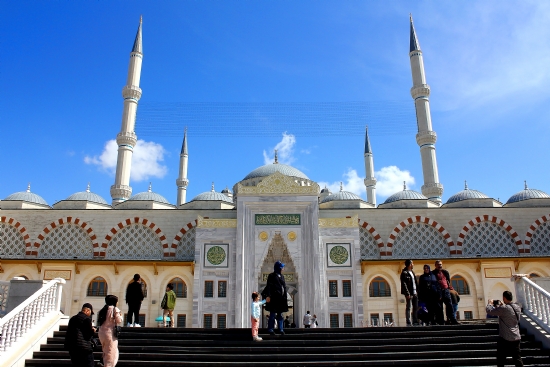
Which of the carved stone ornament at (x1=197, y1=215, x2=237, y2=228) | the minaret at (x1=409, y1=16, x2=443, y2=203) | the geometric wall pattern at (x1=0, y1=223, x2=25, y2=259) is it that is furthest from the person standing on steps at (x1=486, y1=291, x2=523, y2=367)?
the geometric wall pattern at (x1=0, y1=223, x2=25, y2=259)

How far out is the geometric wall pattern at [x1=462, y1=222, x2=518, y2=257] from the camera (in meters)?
19.8

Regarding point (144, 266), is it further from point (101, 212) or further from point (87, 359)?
point (87, 359)

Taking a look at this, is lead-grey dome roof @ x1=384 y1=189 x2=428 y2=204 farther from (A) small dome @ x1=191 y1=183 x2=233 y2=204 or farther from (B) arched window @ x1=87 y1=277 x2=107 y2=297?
(B) arched window @ x1=87 y1=277 x2=107 y2=297

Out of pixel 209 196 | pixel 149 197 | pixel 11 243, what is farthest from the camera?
pixel 209 196

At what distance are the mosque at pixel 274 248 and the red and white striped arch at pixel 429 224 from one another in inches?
1.7

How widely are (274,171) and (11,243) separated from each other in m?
12.3

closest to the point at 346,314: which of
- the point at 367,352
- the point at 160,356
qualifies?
the point at 367,352

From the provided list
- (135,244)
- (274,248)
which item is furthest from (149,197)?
(274,248)

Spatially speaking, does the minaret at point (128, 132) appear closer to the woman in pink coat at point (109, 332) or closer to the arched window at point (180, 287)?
the arched window at point (180, 287)

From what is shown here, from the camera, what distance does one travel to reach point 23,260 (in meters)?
18.4

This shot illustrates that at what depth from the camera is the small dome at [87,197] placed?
21312 millimetres

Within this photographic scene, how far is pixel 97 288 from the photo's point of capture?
18.8 m

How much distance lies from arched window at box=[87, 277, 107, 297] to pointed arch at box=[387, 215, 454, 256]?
11841 millimetres

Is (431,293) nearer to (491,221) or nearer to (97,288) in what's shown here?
(491,221)
